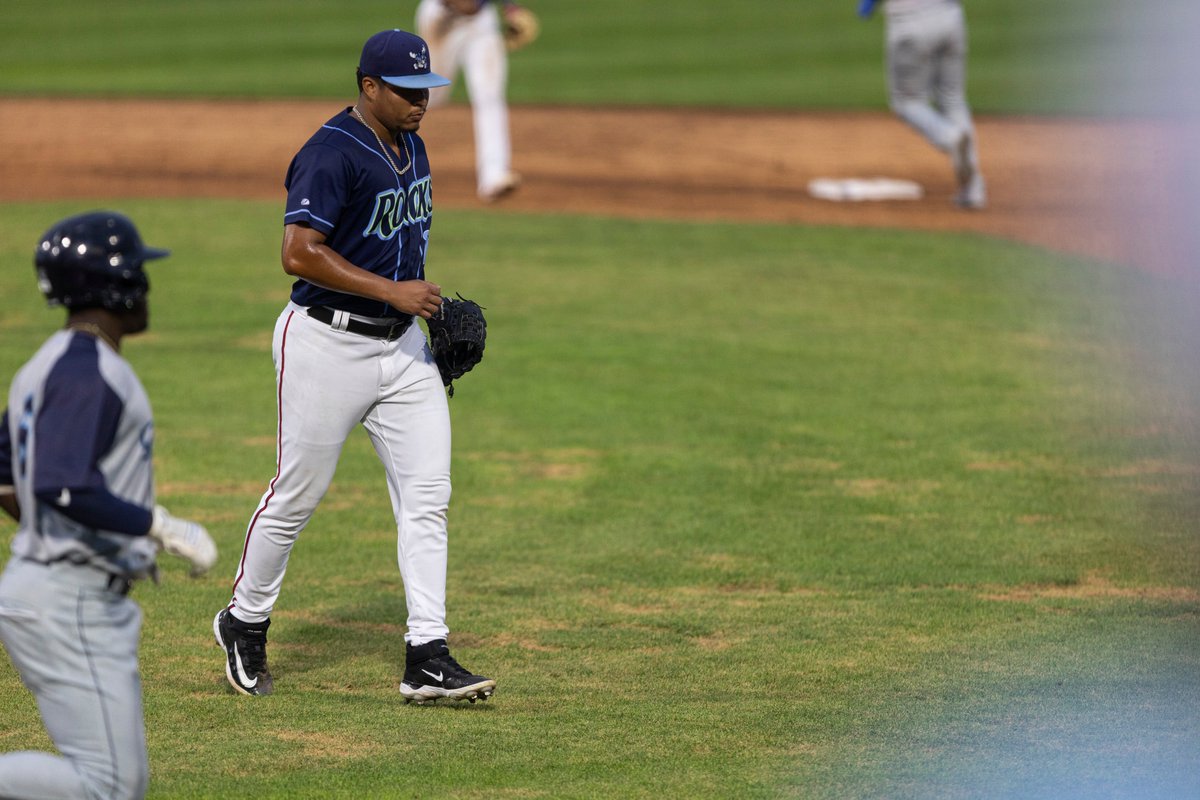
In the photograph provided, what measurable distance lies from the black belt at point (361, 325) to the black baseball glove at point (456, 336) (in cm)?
19

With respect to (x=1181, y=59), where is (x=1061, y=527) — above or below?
below

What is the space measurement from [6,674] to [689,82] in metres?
20.4

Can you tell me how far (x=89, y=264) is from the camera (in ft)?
12.2

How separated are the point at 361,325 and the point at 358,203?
0.40m

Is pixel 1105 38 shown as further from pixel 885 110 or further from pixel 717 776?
pixel 717 776

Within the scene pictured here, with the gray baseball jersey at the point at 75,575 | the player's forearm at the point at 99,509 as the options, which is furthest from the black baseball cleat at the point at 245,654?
the player's forearm at the point at 99,509

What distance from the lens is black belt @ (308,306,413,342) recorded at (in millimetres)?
5277

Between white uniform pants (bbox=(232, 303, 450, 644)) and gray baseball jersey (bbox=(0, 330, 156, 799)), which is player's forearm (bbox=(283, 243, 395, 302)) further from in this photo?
gray baseball jersey (bbox=(0, 330, 156, 799))

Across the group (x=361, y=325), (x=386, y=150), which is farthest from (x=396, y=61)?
(x=361, y=325)

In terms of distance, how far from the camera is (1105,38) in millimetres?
28344

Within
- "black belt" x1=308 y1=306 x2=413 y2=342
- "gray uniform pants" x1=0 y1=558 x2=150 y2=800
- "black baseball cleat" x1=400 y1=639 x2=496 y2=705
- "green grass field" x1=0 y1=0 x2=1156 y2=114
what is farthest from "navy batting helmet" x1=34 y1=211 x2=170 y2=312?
"green grass field" x1=0 y1=0 x2=1156 y2=114

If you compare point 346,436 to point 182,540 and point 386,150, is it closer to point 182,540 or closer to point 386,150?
point 386,150

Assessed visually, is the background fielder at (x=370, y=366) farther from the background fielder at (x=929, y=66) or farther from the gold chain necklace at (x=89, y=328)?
the background fielder at (x=929, y=66)

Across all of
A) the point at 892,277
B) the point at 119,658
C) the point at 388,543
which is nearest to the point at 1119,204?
the point at 892,277
